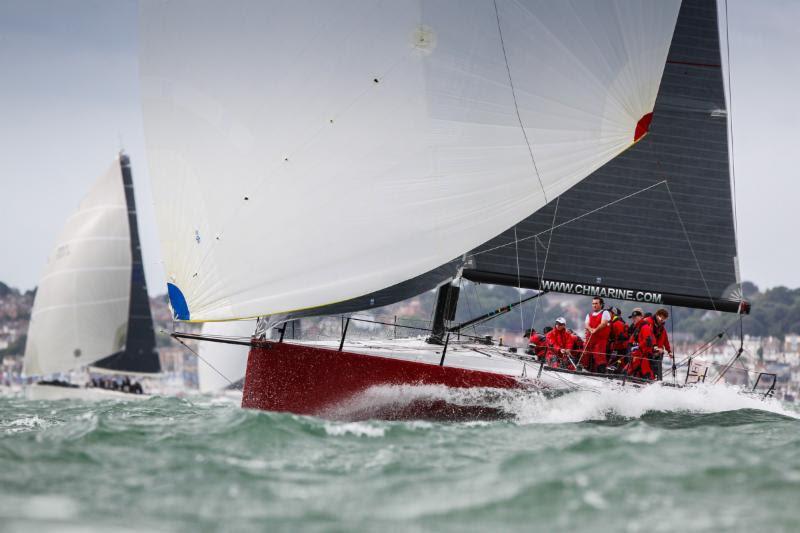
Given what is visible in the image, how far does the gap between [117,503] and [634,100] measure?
6.81 meters

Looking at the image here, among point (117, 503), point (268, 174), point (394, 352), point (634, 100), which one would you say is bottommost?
point (117, 503)

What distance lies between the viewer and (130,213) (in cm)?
3183

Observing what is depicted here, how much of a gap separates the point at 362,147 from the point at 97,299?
22400mm

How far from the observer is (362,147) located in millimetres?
10250

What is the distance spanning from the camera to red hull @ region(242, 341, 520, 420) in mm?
10164

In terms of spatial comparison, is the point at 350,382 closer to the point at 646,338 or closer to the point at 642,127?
the point at 646,338

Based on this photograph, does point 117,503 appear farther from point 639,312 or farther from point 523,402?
point 639,312

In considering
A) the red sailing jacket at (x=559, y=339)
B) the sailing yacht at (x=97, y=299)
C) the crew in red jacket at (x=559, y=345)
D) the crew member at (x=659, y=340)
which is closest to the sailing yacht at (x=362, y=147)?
the crew in red jacket at (x=559, y=345)

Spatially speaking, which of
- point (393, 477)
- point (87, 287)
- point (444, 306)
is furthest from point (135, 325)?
point (393, 477)

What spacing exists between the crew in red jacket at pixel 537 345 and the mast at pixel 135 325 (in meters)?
21.6

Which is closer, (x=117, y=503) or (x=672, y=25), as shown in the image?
(x=117, y=503)

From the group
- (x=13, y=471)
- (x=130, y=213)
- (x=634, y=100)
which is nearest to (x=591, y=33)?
(x=634, y=100)

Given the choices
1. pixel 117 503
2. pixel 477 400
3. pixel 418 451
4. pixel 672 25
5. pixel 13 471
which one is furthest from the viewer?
pixel 672 25

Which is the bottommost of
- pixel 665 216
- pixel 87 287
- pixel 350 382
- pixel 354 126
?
pixel 350 382
